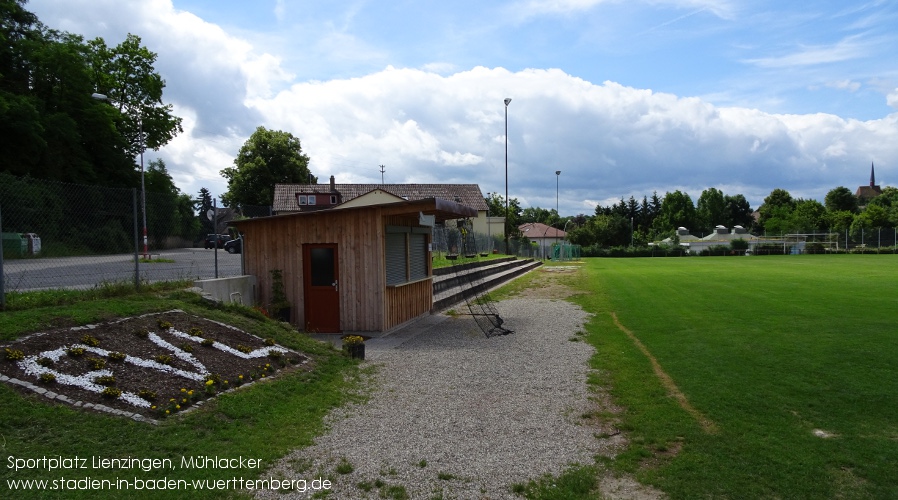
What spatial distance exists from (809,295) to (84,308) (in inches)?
760

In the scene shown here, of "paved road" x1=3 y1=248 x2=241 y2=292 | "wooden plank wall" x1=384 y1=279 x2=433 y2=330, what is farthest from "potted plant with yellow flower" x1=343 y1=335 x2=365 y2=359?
"paved road" x1=3 y1=248 x2=241 y2=292

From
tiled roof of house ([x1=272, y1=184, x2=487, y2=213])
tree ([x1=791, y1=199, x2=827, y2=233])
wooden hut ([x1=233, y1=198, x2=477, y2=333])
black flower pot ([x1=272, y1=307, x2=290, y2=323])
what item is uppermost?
tiled roof of house ([x1=272, y1=184, x2=487, y2=213])

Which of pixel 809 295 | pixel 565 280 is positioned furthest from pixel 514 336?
pixel 565 280

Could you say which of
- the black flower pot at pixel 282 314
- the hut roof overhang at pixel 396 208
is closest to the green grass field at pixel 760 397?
the hut roof overhang at pixel 396 208

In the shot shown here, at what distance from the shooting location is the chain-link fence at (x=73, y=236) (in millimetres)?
8359

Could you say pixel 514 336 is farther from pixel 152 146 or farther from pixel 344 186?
pixel 344 186

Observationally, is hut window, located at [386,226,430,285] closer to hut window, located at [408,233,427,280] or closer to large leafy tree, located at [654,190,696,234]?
hut window, located at [408,233,427,280]

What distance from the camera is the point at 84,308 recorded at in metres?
7.86

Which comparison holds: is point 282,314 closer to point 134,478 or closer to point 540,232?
point 134,478

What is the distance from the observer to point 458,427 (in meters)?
6.22

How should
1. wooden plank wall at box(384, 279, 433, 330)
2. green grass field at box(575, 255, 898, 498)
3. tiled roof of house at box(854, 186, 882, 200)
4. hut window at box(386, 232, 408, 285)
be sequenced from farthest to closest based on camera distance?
tiled roof of house at box(854, 186, 882, 200)
hut window at box(386, 232, 408, 285)
wooden plank wall at box(384, 279, 433, 330)
green grass field at box(575, 255, 898, 498)

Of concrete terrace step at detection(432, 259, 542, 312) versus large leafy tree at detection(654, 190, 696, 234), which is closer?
concrete terrace step at detection(432, 259, 542, 312)

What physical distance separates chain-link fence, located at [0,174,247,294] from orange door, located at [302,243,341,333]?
7.26 feet

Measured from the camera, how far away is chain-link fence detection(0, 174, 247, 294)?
27.4 feet
